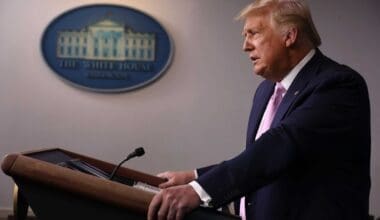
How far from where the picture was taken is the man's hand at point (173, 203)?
977mm

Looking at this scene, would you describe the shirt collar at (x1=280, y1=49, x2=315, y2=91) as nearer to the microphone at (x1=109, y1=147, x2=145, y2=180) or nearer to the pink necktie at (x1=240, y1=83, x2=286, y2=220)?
the pink necktie at (x1=240, y1=83, x2=286, y2=220)

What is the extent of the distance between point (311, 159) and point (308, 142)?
8 cm

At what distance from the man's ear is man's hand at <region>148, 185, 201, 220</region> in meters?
0.58

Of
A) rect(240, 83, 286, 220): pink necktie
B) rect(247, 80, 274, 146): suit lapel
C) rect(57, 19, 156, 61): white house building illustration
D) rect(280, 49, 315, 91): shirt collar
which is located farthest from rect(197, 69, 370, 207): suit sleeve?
rect(57, 19, 156, 61): white house building illustration

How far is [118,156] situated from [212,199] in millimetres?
2667

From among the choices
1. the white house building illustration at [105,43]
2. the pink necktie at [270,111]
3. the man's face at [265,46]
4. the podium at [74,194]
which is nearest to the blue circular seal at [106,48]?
the white house building illustration at [105,43]

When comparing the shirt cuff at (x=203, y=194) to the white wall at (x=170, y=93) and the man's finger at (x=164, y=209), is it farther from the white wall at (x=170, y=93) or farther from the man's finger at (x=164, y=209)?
the white wall at (x=170, y=93)

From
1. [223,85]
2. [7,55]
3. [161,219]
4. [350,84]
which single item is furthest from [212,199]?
[7,55]

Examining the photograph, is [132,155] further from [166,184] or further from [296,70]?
[296,70]

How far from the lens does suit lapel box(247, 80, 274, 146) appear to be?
159 centimetres

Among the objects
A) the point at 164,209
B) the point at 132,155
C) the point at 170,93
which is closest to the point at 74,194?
the point at 164,209

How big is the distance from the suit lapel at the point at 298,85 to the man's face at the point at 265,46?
7cm

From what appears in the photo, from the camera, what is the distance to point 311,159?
3.87ft

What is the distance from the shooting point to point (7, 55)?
143 inches
